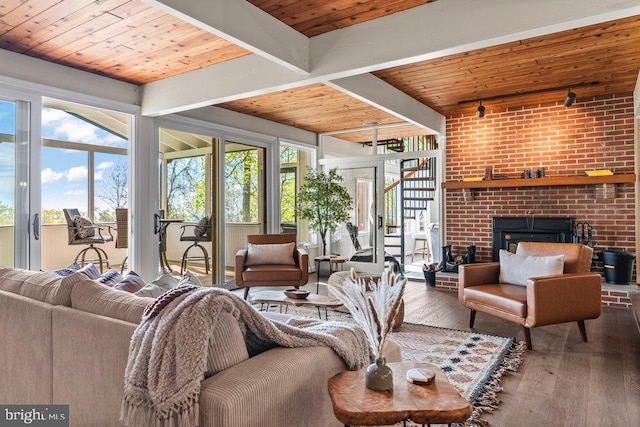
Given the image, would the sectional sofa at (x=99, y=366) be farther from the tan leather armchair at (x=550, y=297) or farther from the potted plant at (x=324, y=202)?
the potted plant at (x=324, y=202)

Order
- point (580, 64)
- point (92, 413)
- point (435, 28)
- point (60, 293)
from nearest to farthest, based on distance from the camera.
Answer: point (92, 413)
point (60, 293)
point (435, 28)
point (580, 64)

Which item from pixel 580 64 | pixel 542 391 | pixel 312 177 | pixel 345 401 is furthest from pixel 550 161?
pixel 345 401

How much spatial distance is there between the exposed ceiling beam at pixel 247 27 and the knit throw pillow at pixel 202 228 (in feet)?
9.59

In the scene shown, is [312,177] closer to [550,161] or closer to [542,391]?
[550,161]

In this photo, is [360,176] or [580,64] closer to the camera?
[580,64]

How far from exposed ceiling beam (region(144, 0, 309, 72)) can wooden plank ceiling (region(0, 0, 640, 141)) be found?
0.09 metres

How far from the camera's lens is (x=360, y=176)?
7.05 m

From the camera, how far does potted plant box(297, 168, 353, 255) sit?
6.43 meters

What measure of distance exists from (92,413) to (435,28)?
2803 mm

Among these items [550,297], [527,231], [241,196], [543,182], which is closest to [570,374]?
[550,297]

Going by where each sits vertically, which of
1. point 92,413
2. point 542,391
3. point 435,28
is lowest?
point 542,391

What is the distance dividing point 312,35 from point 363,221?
4.20 m

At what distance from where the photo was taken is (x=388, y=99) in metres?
4.53

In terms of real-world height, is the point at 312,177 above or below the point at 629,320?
above
